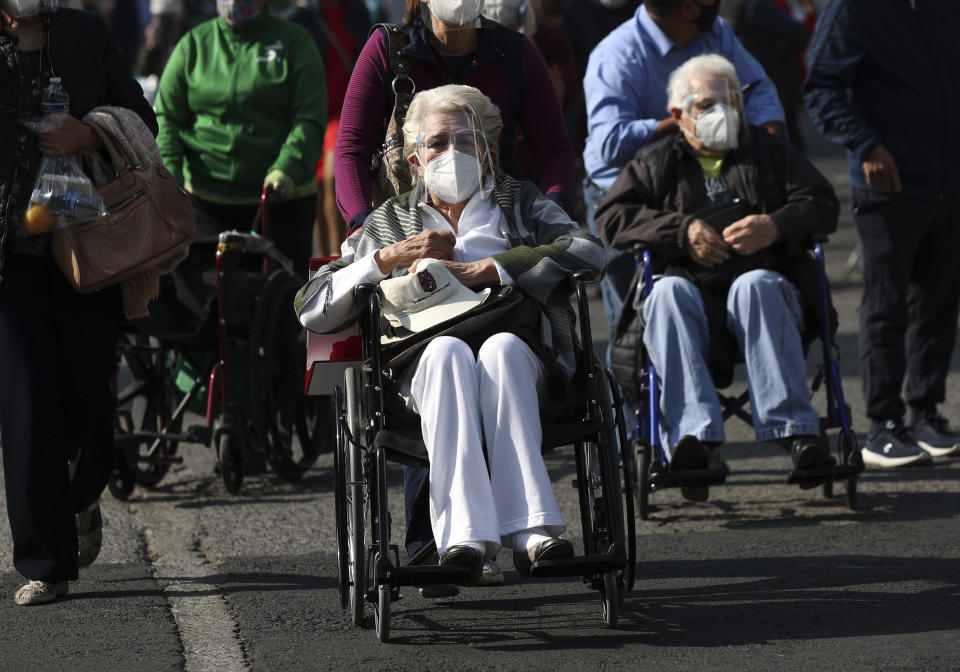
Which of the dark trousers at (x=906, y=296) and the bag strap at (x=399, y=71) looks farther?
the dark trousers at (x=906, y=296)

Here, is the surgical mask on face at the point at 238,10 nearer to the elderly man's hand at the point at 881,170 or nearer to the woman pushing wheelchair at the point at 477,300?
the woman pushing wheelchair at the point at 477,300

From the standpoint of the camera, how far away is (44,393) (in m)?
4.91

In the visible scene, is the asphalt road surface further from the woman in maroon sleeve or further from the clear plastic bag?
the woman in maroon sleeve

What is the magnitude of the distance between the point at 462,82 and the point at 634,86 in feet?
4.72

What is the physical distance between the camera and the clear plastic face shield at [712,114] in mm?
6059

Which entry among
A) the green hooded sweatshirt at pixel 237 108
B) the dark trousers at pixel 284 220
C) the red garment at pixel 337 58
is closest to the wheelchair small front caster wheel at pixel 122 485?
the dark trousers at pixel 284 220

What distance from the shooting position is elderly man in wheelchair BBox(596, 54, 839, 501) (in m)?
5.80

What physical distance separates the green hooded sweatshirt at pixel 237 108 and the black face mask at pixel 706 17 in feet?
5.30

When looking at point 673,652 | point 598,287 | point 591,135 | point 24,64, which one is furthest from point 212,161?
point 598,287

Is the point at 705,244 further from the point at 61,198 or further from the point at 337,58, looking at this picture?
the point at 337,58

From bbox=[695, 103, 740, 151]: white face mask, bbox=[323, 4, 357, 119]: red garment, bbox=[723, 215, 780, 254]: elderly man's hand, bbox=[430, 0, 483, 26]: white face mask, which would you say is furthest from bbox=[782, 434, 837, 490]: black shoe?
bbox=[323, 4, 357, 119]: red garment

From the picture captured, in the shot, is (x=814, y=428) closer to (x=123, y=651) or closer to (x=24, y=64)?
(x=123, y=651)

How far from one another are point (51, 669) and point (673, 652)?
1.65 m

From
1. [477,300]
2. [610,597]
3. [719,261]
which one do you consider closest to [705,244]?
[719,261]
